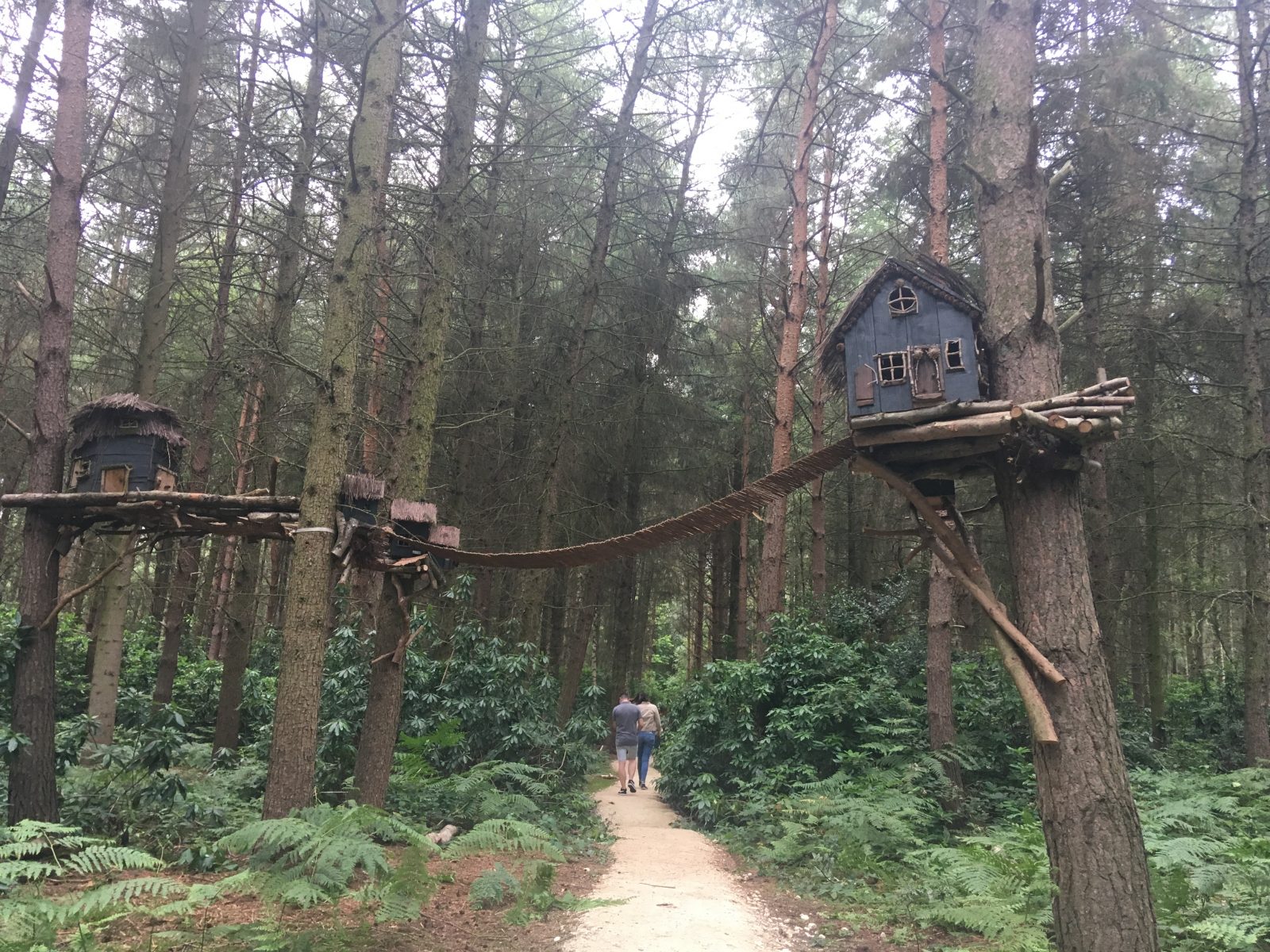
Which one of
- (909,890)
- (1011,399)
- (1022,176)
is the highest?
(1022,176)

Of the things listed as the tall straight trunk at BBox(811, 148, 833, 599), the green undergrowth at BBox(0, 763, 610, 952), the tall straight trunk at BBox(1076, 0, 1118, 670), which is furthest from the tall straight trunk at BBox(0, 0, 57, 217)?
the tall straight trunk at BBox(1076, 0, 1118, 670)

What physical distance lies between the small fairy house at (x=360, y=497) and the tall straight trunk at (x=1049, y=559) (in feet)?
15.7

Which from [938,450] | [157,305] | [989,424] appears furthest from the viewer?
[157,305]

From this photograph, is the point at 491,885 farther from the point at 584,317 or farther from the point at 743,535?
the point at 743,535

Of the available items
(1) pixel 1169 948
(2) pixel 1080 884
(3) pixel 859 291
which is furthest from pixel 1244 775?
(3) pixel 859 291

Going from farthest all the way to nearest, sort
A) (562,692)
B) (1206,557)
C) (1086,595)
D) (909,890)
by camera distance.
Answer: (1206,557) → (562,692) → (909,890) → (1086,595)

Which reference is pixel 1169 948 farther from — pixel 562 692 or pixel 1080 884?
pixel 562 692

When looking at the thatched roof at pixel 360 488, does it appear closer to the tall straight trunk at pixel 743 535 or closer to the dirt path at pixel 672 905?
the dirt path at pixel 672 905

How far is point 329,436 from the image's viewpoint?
606 centimetres

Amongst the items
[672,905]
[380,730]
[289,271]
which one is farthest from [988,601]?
[289,271]

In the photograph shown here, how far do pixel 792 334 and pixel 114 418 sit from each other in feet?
31.5

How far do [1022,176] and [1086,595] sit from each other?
2613mm

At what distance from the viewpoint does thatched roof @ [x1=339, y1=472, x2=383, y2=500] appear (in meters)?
6.16

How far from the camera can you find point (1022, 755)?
9.55m
